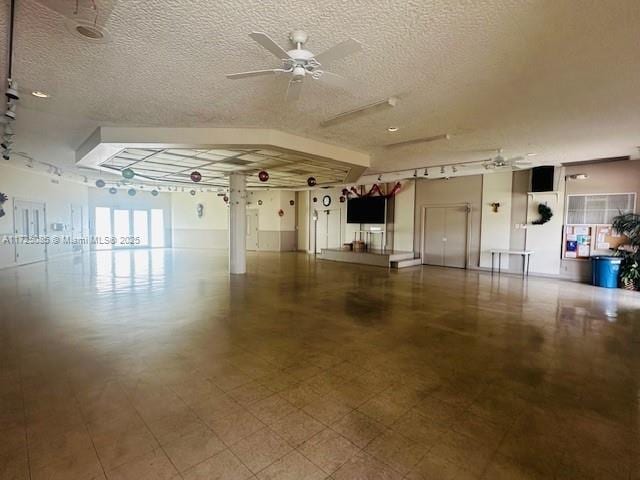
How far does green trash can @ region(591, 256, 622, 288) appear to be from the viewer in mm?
7574

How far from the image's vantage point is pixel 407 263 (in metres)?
10.9

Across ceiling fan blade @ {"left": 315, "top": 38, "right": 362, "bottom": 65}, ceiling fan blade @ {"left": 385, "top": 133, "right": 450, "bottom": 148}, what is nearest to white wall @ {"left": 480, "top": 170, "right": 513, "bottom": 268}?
ceiling fan blade @ {"left": 385, "top": 133, "right": 450, "bottom": 148}

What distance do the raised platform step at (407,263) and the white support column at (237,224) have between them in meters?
5.04

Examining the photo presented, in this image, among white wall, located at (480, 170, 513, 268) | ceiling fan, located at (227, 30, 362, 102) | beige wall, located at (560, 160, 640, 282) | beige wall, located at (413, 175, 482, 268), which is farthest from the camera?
beige wall, located at (413, 175, 482, 268)

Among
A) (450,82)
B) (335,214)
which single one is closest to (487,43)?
(450,82)

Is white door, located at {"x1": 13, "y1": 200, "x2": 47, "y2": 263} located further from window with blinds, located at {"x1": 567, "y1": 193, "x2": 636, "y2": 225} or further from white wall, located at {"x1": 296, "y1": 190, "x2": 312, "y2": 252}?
Answer: window with blinds, located at {"x1": 567, "y1": 193, "x2": 636, "y2": 225}

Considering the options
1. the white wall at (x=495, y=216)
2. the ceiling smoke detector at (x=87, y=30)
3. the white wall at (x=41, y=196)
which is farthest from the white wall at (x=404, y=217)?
the white wall at (x=41, y=196)

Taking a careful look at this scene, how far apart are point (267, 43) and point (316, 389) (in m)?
2.98

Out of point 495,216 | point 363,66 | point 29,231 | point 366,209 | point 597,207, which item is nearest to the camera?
point 363,66

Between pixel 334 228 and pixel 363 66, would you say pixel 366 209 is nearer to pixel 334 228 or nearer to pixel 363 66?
pixel 334 228

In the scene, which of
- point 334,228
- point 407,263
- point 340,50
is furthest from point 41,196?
point 407,263

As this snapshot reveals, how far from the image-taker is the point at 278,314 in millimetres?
5031

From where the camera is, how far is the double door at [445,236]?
10.6 metres

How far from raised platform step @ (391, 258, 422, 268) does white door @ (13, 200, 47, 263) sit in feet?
39.3
